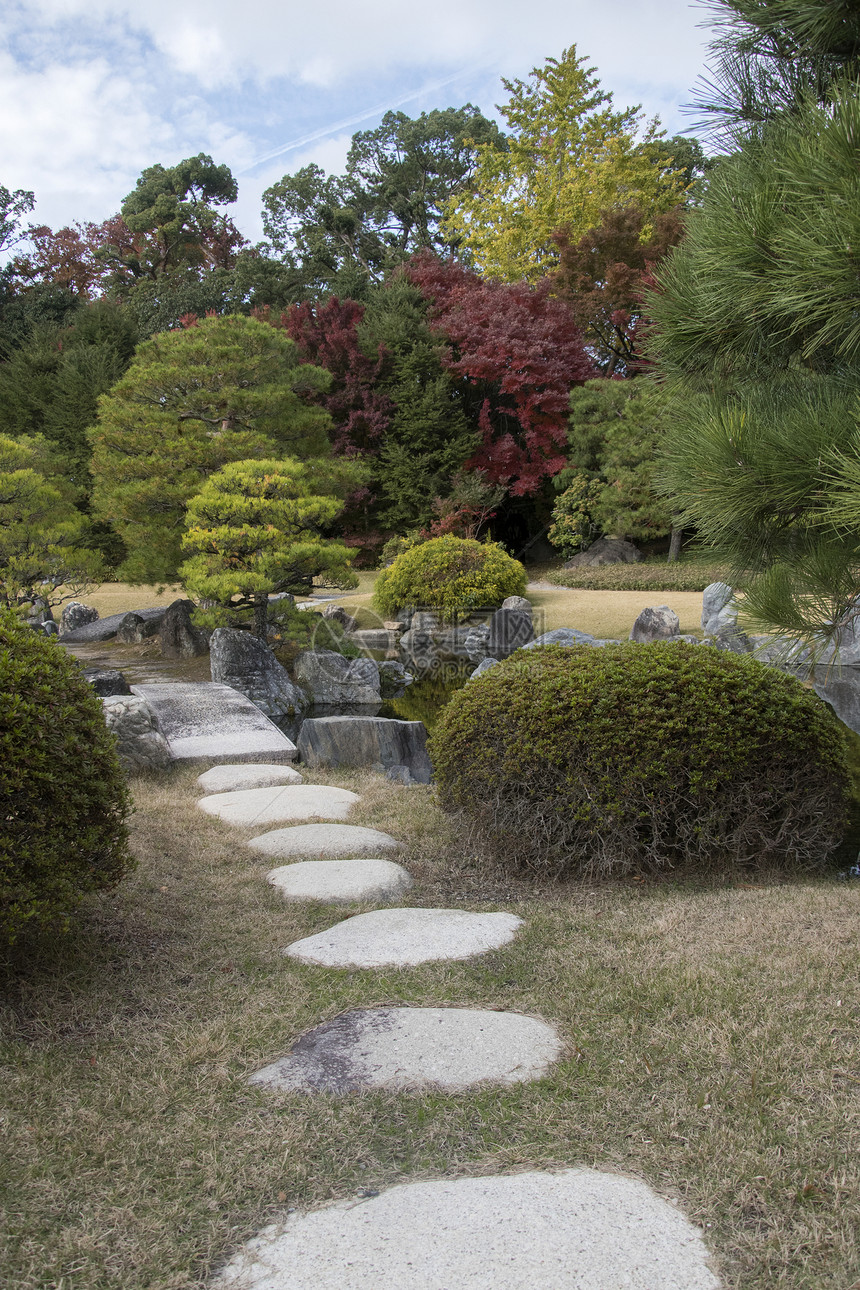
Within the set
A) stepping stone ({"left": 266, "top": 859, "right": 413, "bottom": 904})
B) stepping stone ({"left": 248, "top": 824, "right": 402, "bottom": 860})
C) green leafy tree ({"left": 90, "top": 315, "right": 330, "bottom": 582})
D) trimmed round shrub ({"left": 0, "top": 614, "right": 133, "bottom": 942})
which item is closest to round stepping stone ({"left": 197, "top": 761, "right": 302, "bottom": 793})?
stepping stone ({"left": 248, "top": 824, "right": 402, "bottom": 860})

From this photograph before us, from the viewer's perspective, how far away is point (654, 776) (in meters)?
3.12

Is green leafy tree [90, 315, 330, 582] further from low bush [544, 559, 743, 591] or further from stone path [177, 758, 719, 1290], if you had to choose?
stone path [177, 758, 719, 1290]

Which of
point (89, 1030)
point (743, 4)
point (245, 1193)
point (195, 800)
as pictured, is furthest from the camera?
point (195, 800)

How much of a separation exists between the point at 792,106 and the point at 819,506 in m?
1.43

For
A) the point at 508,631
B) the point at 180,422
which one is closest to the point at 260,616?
the point at 180,422

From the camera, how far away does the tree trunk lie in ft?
28.8

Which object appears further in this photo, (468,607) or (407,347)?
(407,347)

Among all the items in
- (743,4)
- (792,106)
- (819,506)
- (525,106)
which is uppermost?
(525,106)

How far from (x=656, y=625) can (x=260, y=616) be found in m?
4.46

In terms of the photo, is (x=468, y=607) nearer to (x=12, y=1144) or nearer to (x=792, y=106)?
(x=792, y=106)

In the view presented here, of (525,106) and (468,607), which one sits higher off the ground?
(525,106)

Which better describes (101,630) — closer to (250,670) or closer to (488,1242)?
(250,670)

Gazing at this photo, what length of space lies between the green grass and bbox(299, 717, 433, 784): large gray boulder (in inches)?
105

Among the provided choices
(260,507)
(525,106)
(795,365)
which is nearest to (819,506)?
(795,365)
